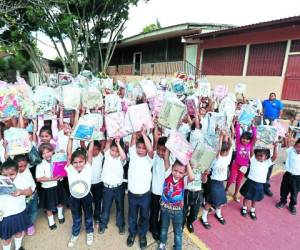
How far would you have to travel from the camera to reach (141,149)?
2.50 meters

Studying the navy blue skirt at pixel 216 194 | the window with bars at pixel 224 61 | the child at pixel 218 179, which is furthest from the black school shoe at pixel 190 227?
the window with bars at pixel 224 61

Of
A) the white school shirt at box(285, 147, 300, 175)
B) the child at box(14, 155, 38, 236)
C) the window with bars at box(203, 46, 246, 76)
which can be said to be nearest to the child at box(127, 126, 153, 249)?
the child at box(14, 155, 38, 236)

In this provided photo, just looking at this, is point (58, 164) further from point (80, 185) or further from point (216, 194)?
point (216, 194)

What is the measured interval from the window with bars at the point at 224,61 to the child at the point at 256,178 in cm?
741

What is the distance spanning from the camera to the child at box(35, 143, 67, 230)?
2666mm

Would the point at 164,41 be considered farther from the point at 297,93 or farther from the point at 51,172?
the point at 51,172

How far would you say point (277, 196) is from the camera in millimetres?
3953

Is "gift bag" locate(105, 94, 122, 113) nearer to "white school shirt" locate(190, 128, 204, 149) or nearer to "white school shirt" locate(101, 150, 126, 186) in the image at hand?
"white school shirt" locate(101, 150, 126, 186)

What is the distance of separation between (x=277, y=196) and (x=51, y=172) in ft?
12.0

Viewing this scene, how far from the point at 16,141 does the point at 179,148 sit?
5.37 feet

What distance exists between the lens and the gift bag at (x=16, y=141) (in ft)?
7.54

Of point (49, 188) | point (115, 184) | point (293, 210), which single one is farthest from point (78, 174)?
point (293, 210)

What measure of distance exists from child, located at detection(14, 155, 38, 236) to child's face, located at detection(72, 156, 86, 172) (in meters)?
0.49

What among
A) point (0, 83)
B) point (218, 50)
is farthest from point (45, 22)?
point (0, 83)
